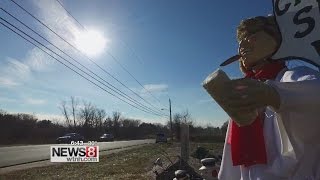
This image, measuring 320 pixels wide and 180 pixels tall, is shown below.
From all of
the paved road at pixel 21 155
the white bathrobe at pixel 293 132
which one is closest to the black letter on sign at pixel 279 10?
the white bathrobe at pixel 293 132

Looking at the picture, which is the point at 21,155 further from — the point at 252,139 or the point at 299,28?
the point at 299,28

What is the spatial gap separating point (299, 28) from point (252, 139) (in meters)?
0.47

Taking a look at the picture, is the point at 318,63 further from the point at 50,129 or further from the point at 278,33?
the point at 50,129

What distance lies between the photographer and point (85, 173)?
56.3 feet

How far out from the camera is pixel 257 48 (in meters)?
1.83

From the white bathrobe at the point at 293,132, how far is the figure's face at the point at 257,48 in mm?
127

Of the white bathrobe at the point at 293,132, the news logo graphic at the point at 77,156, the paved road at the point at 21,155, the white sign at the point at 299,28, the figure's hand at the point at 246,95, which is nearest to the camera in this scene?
the figure's hand at the point at 246,95

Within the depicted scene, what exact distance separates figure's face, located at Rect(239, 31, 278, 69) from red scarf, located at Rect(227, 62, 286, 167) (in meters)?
0.05

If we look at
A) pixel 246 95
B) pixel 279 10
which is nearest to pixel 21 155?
pixel 279 10

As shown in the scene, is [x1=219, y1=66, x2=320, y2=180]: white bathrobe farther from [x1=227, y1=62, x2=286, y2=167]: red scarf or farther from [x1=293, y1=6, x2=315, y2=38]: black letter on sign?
[x1=293, y1=6, x2=315, y2=38]: black letter on sign

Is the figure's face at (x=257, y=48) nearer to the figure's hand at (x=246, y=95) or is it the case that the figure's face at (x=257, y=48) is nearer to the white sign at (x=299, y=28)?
the white sign at (x=299, y=28)

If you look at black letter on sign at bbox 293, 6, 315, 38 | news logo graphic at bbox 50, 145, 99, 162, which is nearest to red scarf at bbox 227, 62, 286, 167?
black letter on sign at bbox 293, 6, 315, 38

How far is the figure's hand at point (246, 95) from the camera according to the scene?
1.20 m

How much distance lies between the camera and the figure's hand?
1.20 meters
